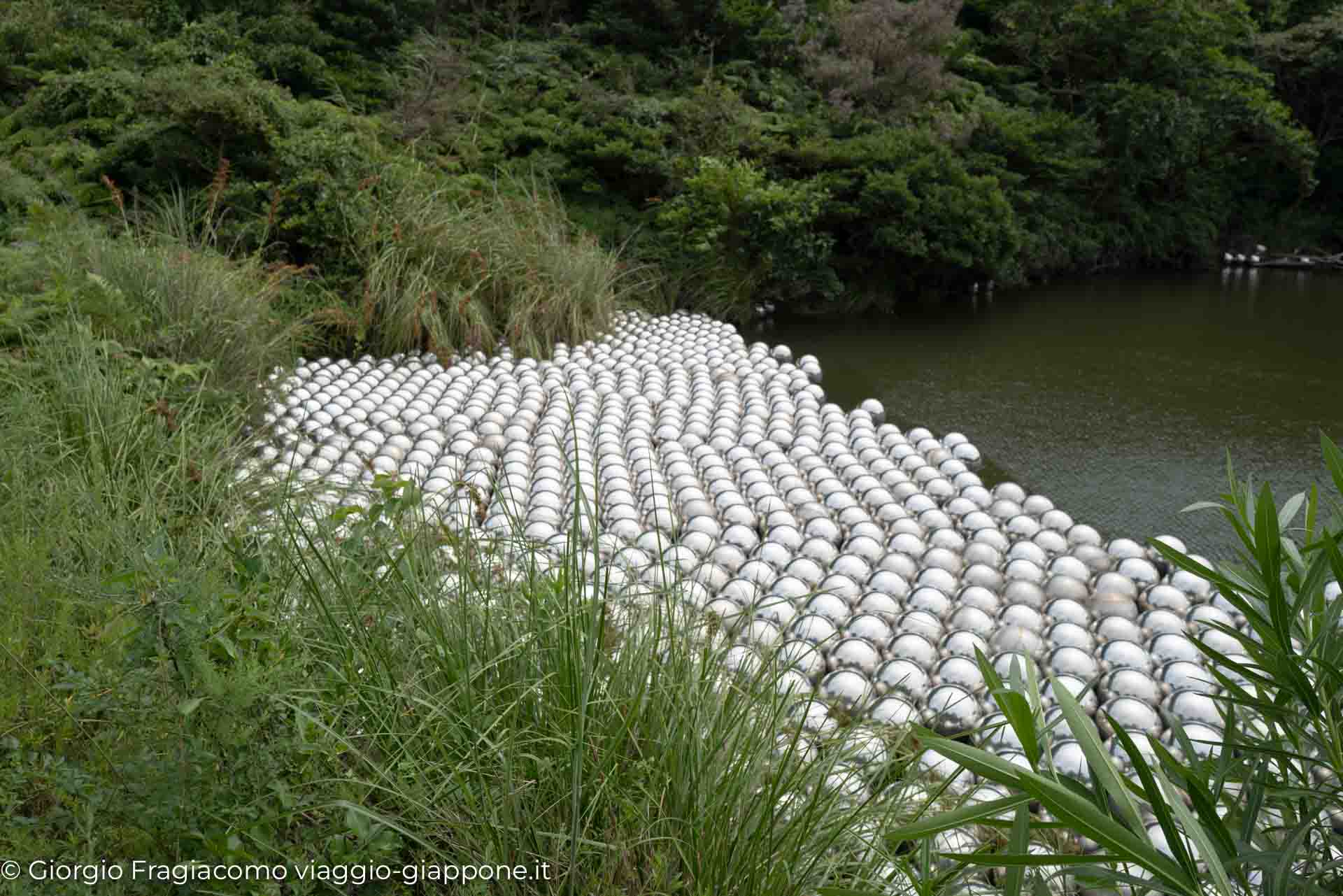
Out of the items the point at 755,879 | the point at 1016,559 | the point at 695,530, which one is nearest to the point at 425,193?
the point at 695,530

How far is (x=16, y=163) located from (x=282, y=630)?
252 inches

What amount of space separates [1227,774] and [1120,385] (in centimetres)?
527

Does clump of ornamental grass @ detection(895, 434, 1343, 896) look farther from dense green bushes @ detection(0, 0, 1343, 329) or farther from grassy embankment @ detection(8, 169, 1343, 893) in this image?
dense green bushes @ detection(0, 0, 1343, 329)

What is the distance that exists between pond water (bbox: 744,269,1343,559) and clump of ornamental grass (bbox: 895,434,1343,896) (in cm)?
229

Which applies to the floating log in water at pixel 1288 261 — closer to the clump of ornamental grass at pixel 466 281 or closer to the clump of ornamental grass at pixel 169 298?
the clump of ornamental grass at pixel 466 281

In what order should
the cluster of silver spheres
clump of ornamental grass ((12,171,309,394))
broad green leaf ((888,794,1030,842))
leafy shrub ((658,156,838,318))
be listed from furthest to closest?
leafy shrub ((658,156,838,318)) → clump of ornamental grass ((12,171,309,394)) → the cluster of silver spheres → broad green leaf ((888,794,1030,842))

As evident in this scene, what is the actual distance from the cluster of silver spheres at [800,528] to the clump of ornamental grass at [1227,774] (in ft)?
Answer: 0.73

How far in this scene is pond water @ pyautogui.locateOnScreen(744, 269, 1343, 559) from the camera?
13.9ft

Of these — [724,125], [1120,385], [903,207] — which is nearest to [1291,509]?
[1120,385]

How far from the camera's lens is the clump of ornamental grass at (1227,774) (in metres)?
0.75

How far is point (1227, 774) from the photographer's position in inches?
38.9

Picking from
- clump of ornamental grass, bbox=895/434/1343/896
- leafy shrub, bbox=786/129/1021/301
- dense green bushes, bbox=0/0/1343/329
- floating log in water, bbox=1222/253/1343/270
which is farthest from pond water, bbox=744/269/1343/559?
clump of ornamental grass, bbox=895/434/1343/896

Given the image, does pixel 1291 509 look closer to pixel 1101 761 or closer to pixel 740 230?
pixel 1101 761

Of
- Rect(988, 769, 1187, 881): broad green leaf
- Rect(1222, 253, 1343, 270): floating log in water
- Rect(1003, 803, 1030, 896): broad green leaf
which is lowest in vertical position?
Rect(1222, 253, 1343, 270): floating log in water
